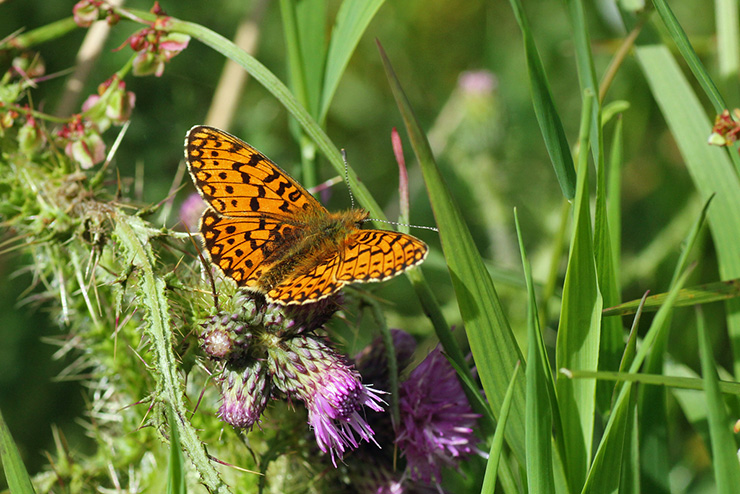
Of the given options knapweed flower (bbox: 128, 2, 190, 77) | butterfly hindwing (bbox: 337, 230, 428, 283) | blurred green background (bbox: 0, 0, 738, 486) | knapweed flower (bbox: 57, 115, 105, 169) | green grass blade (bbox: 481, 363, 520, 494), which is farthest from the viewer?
blurred green background (bbox: 0, 0, 738, 486)

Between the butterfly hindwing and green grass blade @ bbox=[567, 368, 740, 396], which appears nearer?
green grass blade @ bbox=[567, 368, 740, 396]

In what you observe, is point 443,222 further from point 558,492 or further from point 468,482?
point 468,482

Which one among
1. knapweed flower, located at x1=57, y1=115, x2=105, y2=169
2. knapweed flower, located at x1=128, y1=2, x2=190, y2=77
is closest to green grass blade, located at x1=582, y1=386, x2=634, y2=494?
knapweed flower, located at x1=128, y1=2, x2=190, y2=77

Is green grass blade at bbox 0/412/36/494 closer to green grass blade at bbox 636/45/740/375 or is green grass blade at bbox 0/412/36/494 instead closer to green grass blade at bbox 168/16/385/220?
green grass blade at bbox 168/16/385/220

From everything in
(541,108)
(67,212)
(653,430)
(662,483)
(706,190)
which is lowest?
(662,483)

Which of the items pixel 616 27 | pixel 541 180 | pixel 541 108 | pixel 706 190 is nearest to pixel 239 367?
pixel 541 108

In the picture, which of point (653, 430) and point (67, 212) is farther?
point (67, 212)

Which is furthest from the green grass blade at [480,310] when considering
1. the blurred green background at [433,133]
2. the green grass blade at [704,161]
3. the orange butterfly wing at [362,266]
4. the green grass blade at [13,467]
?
the blurred green background at [433,133]
